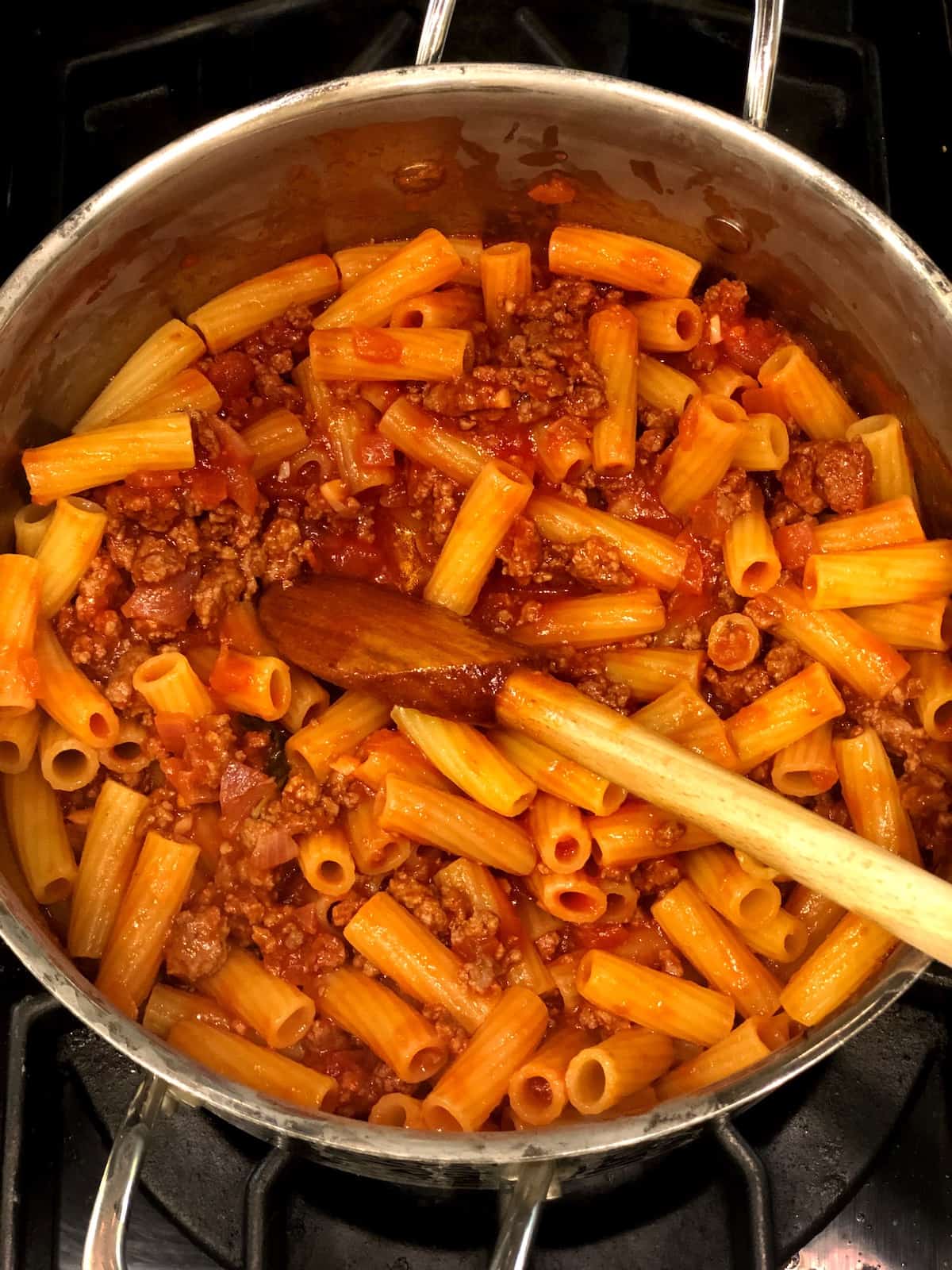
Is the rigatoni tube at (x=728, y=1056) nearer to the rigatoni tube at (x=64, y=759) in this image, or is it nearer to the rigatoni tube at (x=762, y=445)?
the rigatoni tube at (x=762, y=445)

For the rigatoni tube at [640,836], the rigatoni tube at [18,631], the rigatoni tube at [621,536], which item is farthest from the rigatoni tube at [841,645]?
the rigatoni tube at [18,631]

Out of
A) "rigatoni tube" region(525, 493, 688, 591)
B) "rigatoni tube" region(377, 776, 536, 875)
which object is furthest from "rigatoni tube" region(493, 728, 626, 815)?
"rigatoni tube" region(525, 493, 688, 591)

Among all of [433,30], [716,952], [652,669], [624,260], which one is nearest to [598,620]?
[652,669]

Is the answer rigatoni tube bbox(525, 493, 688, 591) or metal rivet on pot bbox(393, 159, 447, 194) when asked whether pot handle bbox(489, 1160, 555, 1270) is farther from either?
metal rivet on pot bbox(393, 159, 447, 194)

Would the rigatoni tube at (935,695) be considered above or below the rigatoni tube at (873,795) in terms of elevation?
above

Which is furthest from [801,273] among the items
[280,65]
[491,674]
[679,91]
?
[280,65]

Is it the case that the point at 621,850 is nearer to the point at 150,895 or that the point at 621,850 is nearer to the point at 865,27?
the point at 150,895

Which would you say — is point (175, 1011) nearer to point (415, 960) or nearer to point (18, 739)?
point (415, 960)
